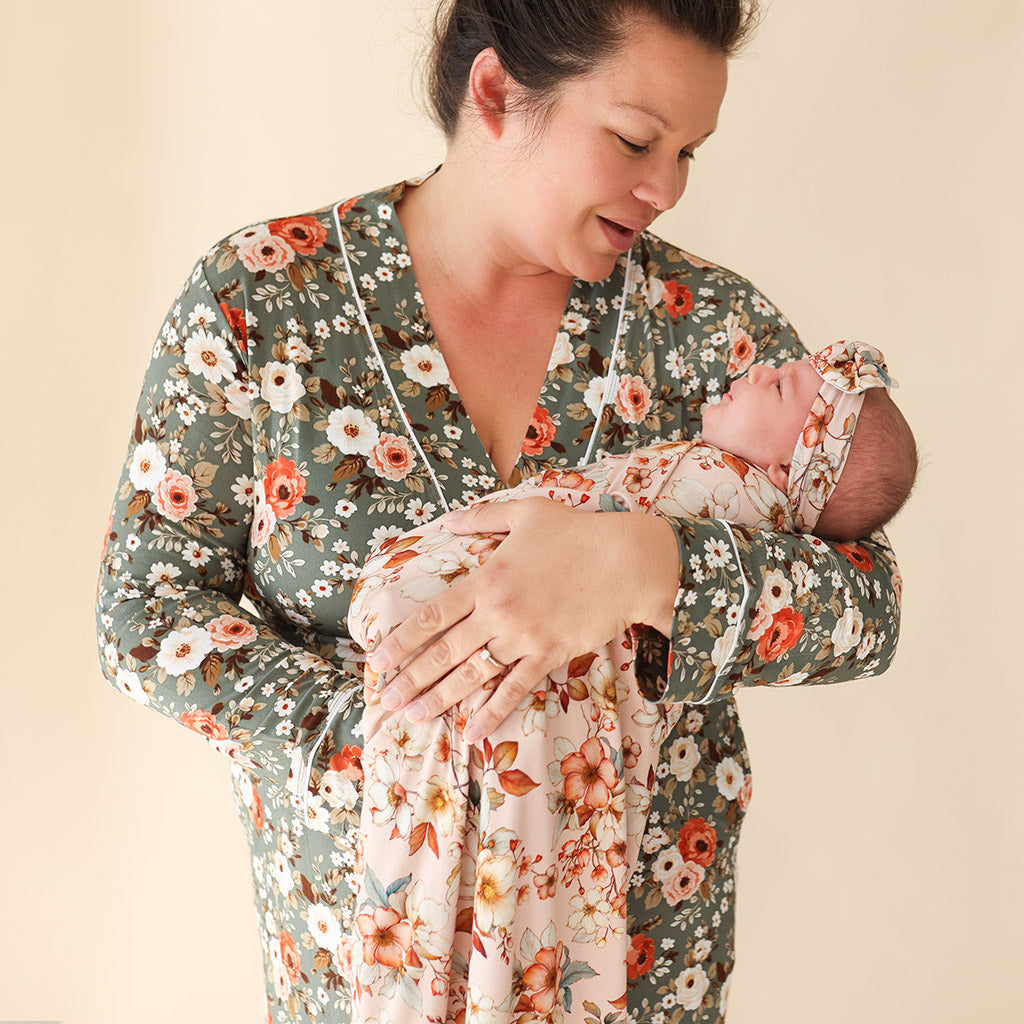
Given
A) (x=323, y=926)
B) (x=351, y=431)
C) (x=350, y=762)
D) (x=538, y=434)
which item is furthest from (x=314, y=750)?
(x=538, y=434)

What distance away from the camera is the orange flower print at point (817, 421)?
1.48m

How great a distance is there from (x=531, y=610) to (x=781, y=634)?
30 centimetres

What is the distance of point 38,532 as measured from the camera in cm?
241

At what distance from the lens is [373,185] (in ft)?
8.18

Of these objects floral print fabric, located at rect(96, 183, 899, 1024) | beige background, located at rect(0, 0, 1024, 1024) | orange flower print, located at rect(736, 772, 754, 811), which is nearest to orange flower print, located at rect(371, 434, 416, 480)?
floral print fabric, located at rect(96, 183, 899, 1024)

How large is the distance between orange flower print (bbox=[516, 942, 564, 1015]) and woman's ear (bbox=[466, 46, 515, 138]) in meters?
1.01

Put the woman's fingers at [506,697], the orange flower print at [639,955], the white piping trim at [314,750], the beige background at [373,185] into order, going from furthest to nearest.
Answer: the beige background at [373,185] < the orange flower print at [639,955] < the white piping trim at [314,750] < the woman's fingers at [506,697]

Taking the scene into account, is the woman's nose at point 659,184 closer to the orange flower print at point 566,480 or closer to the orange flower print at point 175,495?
the orange flower print at point 566,480

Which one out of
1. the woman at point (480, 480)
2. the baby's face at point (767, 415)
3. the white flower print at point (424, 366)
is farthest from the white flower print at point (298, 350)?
the baby's face at point (767, 415)

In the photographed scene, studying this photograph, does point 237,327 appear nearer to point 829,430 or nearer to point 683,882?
point 829,430

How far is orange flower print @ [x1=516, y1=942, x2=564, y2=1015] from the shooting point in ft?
4.12

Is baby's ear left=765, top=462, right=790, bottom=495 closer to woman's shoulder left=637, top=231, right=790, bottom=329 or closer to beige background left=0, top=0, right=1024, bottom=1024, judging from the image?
woman's shoulder left=637, top=231, right=790, bottom=329

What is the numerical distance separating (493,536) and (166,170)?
1471mm

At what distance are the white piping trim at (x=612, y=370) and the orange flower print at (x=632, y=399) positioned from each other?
13mm
